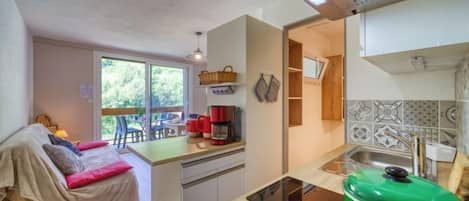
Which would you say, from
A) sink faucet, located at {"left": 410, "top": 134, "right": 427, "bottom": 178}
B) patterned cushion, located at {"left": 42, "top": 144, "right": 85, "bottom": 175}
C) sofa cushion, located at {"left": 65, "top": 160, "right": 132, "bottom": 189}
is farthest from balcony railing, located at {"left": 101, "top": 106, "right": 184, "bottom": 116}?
sink faucet, located at {"left": 410, "top": 134, "right": 427, "bottom": 178}

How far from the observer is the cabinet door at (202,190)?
1.39 m

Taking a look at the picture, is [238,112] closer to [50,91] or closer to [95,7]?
[95,7]

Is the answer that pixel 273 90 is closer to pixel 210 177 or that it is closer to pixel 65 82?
pixel 210 177

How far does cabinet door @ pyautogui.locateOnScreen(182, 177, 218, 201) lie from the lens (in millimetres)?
1395

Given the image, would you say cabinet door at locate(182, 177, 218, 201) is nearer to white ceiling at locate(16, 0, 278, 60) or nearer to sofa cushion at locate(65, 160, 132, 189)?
sofa cushion at locate(65, 160, 132, 189)

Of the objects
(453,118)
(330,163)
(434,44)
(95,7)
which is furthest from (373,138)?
(95,7)

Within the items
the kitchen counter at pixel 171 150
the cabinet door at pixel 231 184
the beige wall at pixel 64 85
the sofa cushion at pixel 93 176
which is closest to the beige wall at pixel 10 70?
the sofa cushion at pixel 93 176

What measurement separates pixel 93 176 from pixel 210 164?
1142mm

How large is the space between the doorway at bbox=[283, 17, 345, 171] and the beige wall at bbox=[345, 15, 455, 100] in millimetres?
621

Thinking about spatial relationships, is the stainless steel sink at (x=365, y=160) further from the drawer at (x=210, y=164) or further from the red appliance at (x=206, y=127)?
the red appliance at (x=206, y=127)

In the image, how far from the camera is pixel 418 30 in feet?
2.71

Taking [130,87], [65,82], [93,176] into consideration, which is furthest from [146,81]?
[93,176]

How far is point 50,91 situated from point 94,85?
69 centimetres

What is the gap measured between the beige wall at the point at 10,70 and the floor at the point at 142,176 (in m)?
1.25
